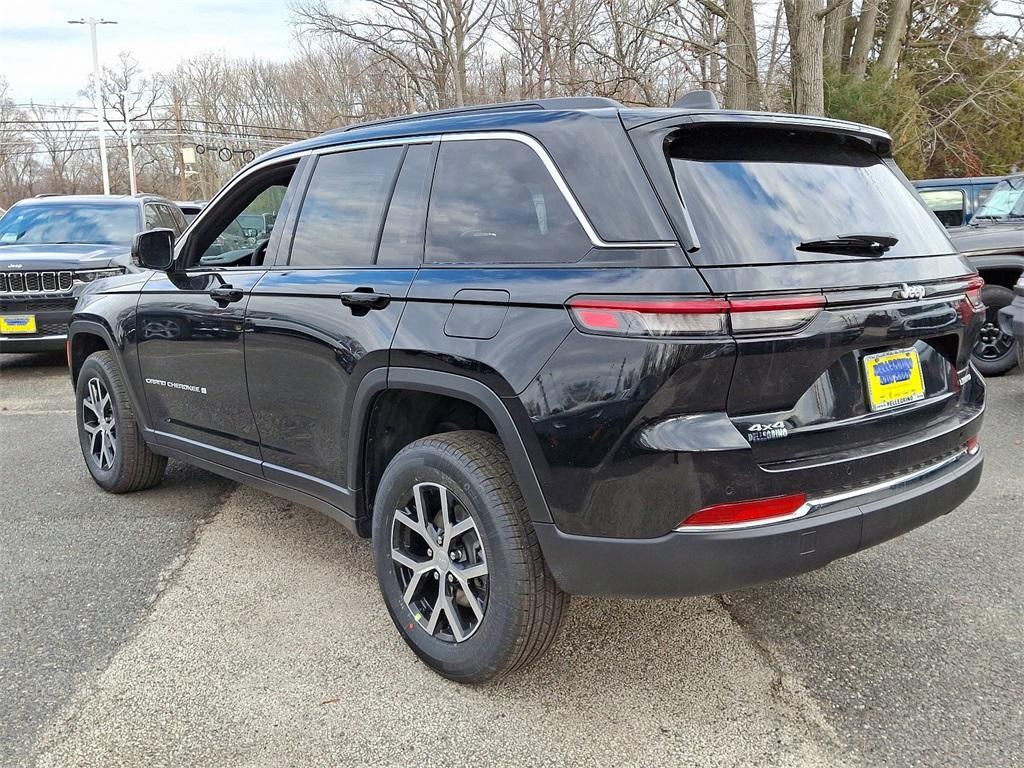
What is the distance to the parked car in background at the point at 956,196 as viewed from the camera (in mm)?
10000

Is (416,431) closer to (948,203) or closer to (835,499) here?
(835,499)

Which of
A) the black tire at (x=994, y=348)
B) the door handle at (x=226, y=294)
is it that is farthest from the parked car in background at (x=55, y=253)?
the black tire at (x=994, y=348)

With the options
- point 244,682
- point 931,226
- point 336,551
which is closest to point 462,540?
point 244,682

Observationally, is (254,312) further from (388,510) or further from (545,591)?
(545,591)

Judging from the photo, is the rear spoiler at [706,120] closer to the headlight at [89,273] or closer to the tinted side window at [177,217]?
the headlight at [89,273]

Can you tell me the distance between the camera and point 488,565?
2.65 meters

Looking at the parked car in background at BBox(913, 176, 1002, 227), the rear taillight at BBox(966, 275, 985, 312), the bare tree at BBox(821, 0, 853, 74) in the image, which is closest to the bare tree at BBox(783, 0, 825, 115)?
the parked car in background at BBox(913, 176, 1002, 227)

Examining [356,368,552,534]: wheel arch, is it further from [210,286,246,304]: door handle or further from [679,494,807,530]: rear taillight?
[210,286,246,304]: door handle

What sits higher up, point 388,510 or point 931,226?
point 931,226

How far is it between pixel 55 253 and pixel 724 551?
8.71m

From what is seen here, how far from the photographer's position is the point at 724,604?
343cm

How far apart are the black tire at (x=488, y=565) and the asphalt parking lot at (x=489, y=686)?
0.50 feet

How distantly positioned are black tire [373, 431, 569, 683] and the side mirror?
202 cm

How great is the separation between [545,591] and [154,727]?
1296mm
